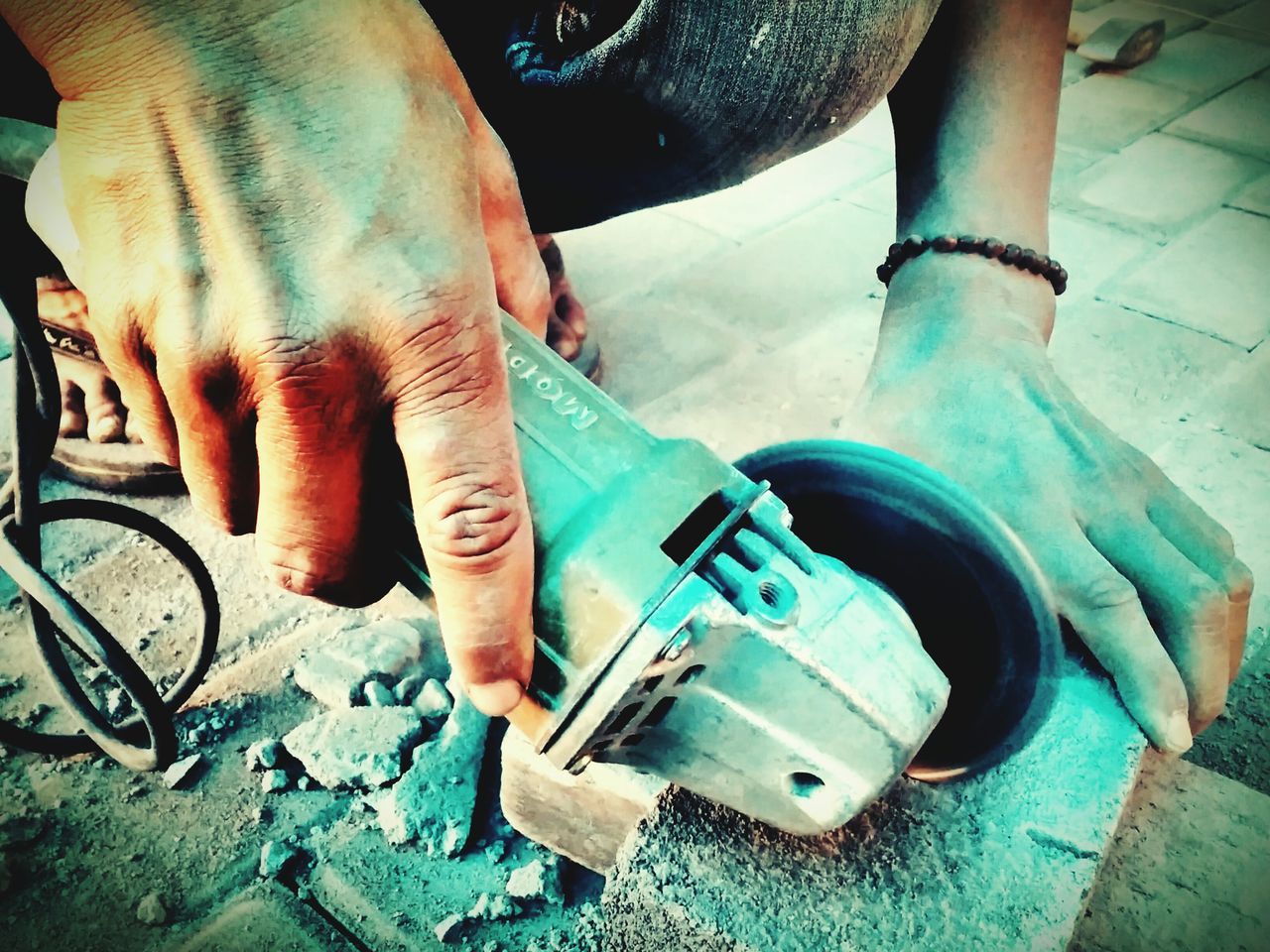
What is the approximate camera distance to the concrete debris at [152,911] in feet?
3.57

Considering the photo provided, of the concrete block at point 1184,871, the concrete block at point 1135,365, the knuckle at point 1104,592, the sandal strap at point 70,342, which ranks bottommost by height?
the concrete block at point 1135,365

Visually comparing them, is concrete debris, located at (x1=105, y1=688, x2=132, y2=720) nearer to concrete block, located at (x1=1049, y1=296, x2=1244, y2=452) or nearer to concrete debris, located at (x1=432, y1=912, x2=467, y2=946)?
concrete debris, located at (x1=432, y1=912, x2=467, y2=946)

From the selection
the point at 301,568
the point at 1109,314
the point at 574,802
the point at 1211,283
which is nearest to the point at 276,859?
the point at 574,802

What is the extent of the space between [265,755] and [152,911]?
23 centimetres

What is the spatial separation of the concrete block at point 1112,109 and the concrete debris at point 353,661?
104 inches

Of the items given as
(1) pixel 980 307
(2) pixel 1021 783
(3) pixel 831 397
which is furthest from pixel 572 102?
(2) pixel 1021 783

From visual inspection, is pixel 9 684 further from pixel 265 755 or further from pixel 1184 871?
pixel 1184 871

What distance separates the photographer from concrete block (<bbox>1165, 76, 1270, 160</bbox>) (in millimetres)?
2838

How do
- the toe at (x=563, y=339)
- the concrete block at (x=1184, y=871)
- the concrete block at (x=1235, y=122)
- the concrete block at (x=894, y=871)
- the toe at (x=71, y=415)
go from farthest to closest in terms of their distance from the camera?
the concrete block at (x=1235, y=122), the toe at (x=563, y=339), the toe at (x=71, y=415), the concrete block at (x=1184, y=871), the concrete block at (x=894, y=871)

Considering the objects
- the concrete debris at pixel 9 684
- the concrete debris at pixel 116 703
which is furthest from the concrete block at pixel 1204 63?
the concrete debris at pixel 9 684

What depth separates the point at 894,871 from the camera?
99cm

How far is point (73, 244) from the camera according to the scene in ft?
2.39

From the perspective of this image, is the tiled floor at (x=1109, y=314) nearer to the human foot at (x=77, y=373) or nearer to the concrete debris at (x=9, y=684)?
the human foot at (x=77, y=373)

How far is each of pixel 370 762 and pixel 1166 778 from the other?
1097mm
